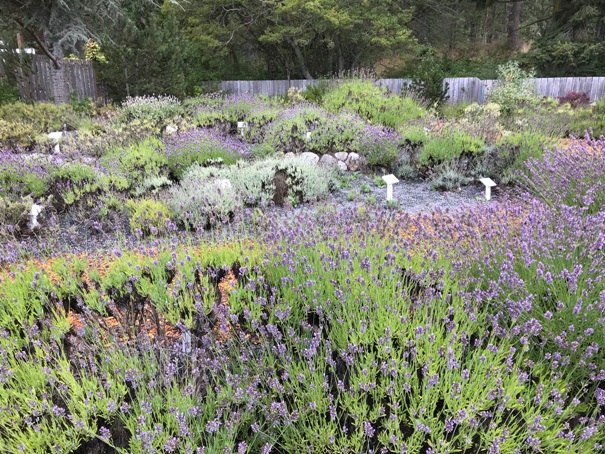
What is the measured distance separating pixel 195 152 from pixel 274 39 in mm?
14630

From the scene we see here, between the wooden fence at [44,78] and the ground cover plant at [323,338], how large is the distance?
12491 millimetres

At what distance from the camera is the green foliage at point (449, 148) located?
7.39 metres

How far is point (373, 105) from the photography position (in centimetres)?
1112

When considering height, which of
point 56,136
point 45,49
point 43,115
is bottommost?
point 56,136

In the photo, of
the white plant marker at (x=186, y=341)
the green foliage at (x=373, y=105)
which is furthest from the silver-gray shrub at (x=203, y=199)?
the green foliage at (x=373, y=105)

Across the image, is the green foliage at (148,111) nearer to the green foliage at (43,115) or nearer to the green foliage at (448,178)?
the green foliage at (43,115)

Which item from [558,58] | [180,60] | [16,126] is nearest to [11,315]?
[16,126]

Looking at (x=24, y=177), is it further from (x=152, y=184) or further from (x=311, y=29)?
(x=311, y=29)

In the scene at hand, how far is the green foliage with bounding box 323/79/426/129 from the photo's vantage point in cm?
1055

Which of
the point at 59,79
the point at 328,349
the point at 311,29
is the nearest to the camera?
the point at 328,349

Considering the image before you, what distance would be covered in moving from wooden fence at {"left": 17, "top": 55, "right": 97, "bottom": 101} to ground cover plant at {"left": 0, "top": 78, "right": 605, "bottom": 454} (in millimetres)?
12491

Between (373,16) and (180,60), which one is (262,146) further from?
(373,16)

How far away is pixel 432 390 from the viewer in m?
1.88

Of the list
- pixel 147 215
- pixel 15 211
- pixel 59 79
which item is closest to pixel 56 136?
pixel 15 211
